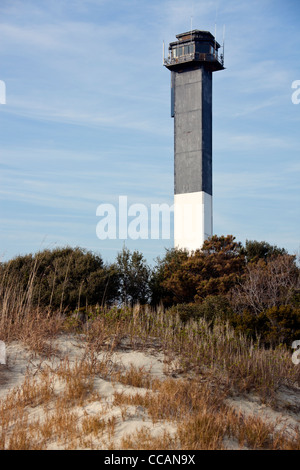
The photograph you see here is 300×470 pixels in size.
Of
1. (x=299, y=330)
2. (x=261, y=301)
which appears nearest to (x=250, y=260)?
(x=261, y=301)

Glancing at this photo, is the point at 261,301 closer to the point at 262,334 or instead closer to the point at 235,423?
the point at 262,334

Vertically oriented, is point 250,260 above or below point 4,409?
above

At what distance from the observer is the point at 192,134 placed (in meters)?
33.7

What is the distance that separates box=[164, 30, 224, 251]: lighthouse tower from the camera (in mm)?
33188

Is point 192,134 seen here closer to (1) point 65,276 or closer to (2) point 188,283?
(2) point 188,283

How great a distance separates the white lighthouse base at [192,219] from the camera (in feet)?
108

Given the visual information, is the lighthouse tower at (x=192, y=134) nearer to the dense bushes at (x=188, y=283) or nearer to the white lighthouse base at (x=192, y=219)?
the white lighthouse base at (x=192, y=219)

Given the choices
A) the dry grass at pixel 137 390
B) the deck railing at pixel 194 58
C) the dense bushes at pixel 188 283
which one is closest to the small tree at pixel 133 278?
the dense bushes at pixel 188 283

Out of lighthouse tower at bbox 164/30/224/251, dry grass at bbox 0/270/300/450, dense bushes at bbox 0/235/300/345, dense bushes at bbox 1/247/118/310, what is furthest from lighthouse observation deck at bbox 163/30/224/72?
dry grass at bbox 0/270/300/450

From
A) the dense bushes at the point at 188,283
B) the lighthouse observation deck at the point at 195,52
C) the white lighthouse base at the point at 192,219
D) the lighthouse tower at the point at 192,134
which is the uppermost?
the lighthouse observation deck at the point at 195,52
